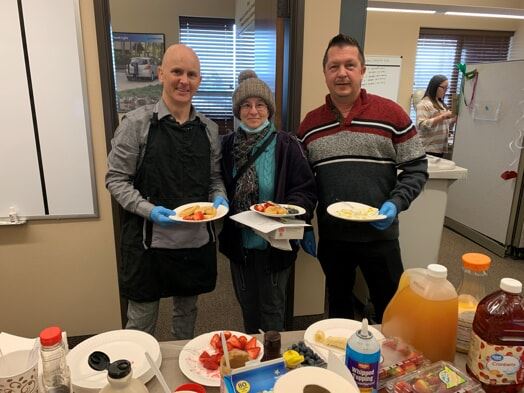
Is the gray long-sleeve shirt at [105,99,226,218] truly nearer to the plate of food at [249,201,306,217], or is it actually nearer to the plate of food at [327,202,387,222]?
the plate of food at [249,201,306,217]

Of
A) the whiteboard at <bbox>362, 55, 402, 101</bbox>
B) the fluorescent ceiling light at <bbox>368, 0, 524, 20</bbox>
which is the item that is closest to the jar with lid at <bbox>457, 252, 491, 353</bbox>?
the fluorescent ceiling light at <bbox>368, 0, 524, 20</bbox>

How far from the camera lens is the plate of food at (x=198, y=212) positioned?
149 centimetres

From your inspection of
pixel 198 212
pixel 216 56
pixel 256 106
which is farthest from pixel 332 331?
pixel 216 56

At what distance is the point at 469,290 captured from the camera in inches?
43.2

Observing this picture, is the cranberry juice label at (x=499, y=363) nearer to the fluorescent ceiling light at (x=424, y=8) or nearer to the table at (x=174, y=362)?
the table at (x=174, y=362)

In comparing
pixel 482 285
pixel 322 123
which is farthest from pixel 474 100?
pixel 482 285

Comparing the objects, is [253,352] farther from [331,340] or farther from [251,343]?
[331,340]

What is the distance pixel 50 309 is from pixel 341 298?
1612mm

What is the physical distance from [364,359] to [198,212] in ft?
2.96

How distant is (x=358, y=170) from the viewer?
66.3 inches

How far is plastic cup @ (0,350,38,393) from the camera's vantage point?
2.41 ft

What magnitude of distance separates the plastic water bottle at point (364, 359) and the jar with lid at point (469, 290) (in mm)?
369

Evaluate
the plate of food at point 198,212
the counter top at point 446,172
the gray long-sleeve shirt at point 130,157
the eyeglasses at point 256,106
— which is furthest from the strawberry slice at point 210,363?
the counter top at point 446,172

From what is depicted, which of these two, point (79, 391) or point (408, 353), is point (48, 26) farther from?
point (408, 353)
